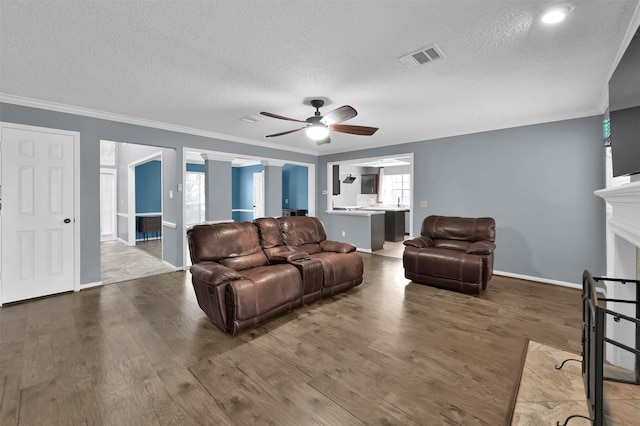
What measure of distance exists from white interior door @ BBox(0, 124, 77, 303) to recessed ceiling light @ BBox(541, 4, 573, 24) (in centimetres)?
529

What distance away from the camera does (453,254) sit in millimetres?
3912

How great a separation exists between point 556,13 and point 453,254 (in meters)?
2.79

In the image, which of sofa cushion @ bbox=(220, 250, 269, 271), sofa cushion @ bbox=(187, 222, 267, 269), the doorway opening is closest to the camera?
sofa cushion @ bbox=(187, 222, 267, 269)

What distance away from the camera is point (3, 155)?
338 cm

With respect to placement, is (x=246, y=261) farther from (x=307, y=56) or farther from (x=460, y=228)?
(x=460, y=228)

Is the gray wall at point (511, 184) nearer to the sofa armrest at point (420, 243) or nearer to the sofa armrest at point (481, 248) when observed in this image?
the sofa armrest at point (481, 248)

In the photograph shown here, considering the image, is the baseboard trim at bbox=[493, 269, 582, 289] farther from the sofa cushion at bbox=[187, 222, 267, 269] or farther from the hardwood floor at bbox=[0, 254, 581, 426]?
the sofa cushion at bbox=[187, 222, 267, 269]

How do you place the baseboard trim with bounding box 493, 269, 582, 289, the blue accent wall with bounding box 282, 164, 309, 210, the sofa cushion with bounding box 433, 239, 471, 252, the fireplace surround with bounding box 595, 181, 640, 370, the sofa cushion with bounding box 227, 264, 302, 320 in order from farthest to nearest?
the blue accent wall with bounding box 282, 164, 309, 210, the sofa cushion with bounding box 433, 239, 471, 252, the baseboard trim with bounding box 493, 269, 582, 289, the sofa cushion with bounding box 227, 264, 302, 320, the fireplace surround with bounding box 595, 181, 640, 370

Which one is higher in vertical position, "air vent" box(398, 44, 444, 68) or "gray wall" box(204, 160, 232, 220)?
"air vent" box(398, 44, 444, 68)

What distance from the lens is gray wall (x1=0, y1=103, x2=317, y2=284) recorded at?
12.0ft

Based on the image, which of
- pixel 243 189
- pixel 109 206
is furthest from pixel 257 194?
pixel 109 206

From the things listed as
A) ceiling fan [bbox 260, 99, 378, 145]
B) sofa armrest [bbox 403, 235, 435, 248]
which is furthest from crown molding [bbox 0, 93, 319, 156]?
sofa armrest [bbox 403, 235, 435, 248]

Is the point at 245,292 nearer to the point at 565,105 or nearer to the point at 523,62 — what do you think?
the point at 523,62

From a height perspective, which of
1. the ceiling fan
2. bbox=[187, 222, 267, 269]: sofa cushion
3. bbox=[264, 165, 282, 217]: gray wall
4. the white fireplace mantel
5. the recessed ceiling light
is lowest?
bbox=[187, 222, 267, 269]: sofa cushion
